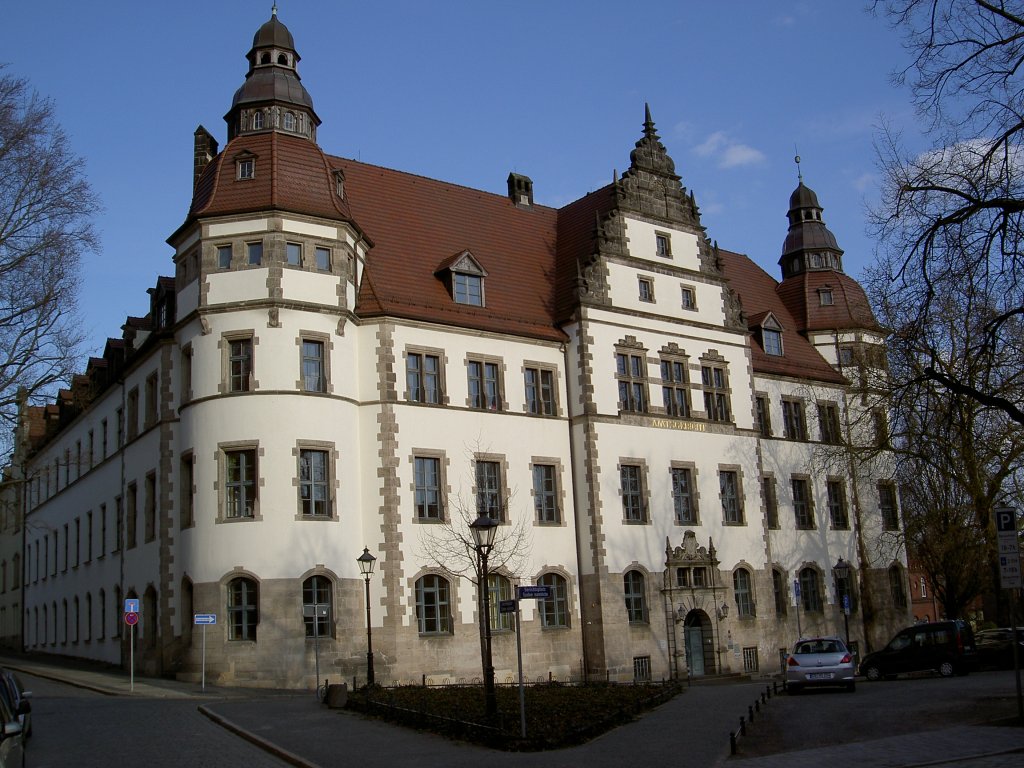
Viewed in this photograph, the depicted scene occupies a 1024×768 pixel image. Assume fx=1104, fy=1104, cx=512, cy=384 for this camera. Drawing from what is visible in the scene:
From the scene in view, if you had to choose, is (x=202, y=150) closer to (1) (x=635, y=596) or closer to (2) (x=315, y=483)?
(2) (x=315, y=483)

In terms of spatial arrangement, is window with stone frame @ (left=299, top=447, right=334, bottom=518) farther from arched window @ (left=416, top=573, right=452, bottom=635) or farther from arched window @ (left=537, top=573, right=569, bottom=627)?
arched window @ (left=537, top=573, right=569, bottom=627)

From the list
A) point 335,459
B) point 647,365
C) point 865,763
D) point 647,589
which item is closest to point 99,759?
point 865,763

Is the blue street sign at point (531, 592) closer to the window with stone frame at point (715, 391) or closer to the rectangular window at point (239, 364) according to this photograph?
the rectangular window at point (239, 364)

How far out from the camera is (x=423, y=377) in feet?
116

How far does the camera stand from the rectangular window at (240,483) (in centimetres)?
3178

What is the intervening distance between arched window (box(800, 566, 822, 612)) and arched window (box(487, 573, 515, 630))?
53.0ft

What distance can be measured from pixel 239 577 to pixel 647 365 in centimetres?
1700

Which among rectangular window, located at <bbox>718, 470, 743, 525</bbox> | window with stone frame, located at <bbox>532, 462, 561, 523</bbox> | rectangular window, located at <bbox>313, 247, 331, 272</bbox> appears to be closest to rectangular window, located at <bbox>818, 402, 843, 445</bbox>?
rectangular window, located at <bbox>718, 470, 743, 525</bbox>

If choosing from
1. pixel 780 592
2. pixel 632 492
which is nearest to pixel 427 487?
pixel 632 492

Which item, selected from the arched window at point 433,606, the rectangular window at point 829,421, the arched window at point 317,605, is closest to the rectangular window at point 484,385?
the arched window at point 433,606

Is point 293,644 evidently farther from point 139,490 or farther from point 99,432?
point 99,432

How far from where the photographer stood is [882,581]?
164 feet

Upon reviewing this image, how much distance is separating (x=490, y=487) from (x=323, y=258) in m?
9.17

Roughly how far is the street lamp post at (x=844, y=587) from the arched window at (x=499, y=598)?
610 inches
